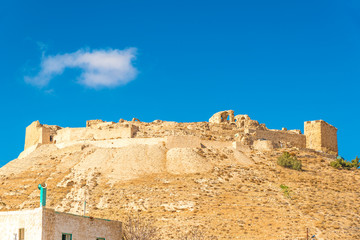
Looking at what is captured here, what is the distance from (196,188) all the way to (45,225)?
2860cm

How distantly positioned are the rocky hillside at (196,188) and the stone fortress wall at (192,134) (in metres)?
1.11

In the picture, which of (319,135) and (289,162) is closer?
(289,162)

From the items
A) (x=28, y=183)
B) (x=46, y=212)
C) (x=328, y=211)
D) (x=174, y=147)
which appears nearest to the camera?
(x=46, y=212)

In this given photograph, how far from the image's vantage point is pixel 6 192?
5334cm

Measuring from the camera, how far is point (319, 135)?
2781 inches

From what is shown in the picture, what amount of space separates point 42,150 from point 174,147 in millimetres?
16501

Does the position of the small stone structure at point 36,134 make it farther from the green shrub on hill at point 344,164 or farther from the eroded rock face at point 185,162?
the green shrub on hill at point 344,164

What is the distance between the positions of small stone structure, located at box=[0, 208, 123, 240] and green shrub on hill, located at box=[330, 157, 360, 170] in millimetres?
41557

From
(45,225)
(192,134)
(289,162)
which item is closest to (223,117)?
(192,134)

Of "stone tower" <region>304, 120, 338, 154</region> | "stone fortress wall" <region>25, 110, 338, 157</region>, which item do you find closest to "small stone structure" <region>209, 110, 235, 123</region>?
"stone fortress wall" <region>25, 110, 338, 157</region>

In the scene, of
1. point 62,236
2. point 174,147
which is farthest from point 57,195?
point 62,236

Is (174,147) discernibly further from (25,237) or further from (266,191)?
(25,237)

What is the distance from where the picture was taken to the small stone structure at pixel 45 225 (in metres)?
23.3

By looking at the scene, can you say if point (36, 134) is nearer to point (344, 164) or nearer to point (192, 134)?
point (192, 134)
